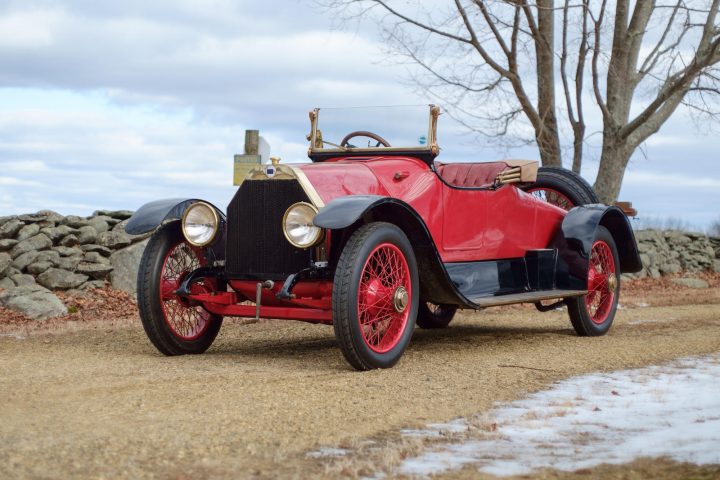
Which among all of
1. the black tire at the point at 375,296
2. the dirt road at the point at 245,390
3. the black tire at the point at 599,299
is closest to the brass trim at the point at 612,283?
the black tire at the point at 599,299

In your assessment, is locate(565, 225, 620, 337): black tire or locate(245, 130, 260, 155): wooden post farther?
locate(245, 130, 260, 155): wooden post

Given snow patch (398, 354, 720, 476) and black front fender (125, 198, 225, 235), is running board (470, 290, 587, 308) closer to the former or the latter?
snow patch (398, 354, 720, 476)

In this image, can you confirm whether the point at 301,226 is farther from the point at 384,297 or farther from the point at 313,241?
the point at 384,297

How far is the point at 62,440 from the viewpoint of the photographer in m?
3.94

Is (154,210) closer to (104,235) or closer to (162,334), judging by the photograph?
(162,334)

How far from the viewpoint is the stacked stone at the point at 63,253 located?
439 inches

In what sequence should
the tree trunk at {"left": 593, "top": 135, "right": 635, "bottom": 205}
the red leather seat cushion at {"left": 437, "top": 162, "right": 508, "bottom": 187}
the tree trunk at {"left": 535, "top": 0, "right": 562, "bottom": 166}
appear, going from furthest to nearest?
the tree trunk at {"left": 535, "top": 0, "right": 562, "bottom": 166} < the tree trunk at {"left": 593, "top": 135, "right": 635, "bottom": 205} < the red leather seat cushion at {"left": 437, "top": 162, "right": 508, "bottom": 187}

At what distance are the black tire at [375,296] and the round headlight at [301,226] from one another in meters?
0.30

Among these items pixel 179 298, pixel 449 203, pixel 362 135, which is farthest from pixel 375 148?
pixel 179 298

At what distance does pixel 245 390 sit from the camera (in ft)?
16.5

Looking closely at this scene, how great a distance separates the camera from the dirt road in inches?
147

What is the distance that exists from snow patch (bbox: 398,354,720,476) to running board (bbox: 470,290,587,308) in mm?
1264

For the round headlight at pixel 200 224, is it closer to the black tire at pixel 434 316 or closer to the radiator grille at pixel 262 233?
the radiator grille at pixel 262 233

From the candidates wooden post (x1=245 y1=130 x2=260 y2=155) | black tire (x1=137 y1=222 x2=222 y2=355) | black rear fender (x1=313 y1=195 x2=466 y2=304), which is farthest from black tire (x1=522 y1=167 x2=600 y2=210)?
wooden post (x1=245 y1=130 x2=260 y2=155)
